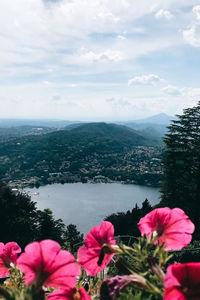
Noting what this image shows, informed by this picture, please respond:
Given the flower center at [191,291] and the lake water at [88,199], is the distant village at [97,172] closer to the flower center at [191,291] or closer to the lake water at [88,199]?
the lake water at [88,199]

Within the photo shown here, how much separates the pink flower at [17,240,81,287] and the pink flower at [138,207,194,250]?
332mm

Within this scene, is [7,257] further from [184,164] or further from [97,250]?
[184,164]

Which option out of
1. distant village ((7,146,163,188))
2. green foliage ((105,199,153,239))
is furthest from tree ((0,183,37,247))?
distant village ((7,146,163,188))

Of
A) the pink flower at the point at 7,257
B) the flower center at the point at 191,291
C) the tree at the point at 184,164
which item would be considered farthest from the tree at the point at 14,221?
the flower center at the point at 191,291

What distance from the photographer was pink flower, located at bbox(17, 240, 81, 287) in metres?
0.76

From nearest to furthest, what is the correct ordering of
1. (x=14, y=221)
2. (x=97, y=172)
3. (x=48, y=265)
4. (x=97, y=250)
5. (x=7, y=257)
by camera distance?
(x=48, y=265) < (x=97, y=250) < (x=7, y=257) < (x=14, y=221) < (x=97, y=172)

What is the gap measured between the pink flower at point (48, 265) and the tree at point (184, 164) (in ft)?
86.1

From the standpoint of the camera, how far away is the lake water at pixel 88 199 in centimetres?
7750

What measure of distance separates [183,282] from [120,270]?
30cm

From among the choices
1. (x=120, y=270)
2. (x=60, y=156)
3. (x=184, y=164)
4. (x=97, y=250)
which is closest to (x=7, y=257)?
(x=97, y=250)

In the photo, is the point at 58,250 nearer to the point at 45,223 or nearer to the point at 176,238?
the point at 176,238

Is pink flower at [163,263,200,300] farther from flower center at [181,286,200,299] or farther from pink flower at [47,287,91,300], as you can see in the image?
pink flower at [47,287,91,300]

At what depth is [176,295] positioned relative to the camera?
562 mm

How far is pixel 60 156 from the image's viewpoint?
15625 cm
